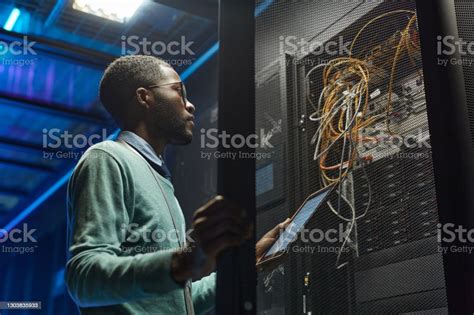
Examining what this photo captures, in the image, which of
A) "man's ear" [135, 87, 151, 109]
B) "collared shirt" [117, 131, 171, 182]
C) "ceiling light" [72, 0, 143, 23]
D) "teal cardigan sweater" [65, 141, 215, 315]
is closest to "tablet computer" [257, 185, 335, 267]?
"teal cardigan sweater" [65, 141, 215, 315]

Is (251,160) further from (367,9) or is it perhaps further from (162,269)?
(367,9)

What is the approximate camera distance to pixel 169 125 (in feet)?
4.66

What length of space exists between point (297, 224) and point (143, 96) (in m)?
0.52

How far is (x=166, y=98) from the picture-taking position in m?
1.44

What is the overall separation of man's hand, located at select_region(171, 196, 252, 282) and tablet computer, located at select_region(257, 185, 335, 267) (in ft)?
1.29

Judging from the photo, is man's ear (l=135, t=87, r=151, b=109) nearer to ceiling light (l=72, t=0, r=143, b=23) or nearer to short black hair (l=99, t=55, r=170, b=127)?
short black hair (l=99, t=55, r=170, b=127)

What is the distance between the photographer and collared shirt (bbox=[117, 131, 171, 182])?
1339 mm

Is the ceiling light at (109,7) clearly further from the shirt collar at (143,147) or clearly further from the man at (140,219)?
the shirt collar at (143,147)

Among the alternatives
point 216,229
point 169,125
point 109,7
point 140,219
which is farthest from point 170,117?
point 109,7

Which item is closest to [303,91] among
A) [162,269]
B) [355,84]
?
[355,84]

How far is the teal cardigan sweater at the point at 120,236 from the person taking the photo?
3.00 feet

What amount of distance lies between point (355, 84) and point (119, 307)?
1134 millimetres

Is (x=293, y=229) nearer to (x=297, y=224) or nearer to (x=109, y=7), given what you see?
(x=297, y=224)

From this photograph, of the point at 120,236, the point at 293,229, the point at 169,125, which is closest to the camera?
the point at 120,236
